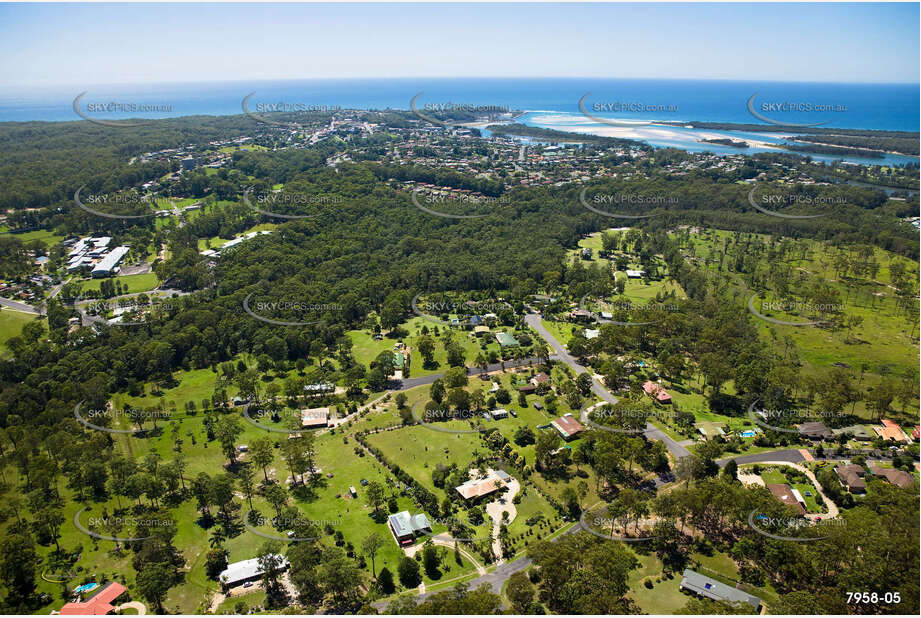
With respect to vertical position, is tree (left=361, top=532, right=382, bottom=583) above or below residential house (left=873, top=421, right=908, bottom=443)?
below

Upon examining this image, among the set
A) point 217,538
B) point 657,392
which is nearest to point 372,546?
point 217,538

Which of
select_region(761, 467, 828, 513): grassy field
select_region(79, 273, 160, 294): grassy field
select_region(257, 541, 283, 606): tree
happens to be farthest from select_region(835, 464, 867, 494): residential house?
select_region(79, 273, 160, 294): grassy field

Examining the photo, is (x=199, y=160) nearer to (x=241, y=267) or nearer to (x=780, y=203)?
(x=241, y=267)

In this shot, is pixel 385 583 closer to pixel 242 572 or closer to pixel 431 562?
pixel 431 562

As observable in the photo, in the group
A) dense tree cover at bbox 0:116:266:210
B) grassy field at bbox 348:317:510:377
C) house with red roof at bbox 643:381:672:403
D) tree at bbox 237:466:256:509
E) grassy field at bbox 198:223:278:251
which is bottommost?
tree at bbox 237:466:256:509

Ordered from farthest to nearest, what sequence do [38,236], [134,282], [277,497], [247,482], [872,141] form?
[872,141], [38,236], [134,282], [247,482], [277,497]

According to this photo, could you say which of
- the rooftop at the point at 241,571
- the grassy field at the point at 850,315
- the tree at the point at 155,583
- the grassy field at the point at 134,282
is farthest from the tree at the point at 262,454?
the grassy field at the point at 850,315

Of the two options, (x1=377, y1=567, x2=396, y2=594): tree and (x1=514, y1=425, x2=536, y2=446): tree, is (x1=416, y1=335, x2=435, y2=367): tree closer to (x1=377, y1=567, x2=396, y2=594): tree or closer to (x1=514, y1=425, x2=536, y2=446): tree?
(x1=514, y1=425, x2=536, y2=446): tree
